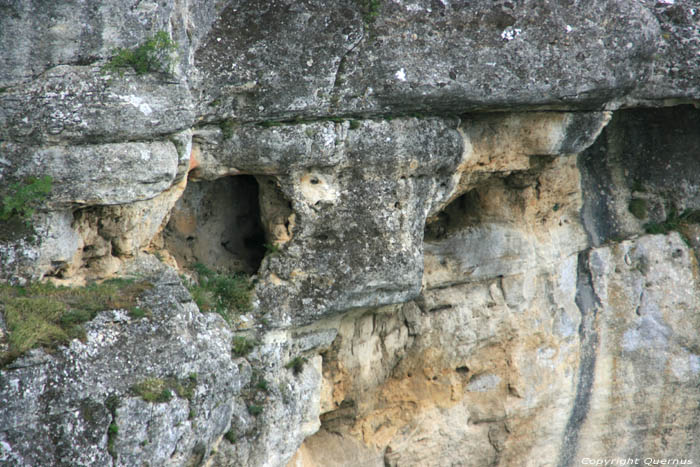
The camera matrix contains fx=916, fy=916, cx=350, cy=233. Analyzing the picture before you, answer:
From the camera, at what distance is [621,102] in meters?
9.02

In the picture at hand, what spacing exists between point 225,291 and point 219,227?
944 millimetres

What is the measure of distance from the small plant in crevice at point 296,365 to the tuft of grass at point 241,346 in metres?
0.58

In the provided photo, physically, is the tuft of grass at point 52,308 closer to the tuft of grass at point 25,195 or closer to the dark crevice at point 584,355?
the tuft of grass at point 25,195

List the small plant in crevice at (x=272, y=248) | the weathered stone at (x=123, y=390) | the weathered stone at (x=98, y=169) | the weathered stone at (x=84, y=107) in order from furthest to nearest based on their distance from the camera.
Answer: the small plant in crevice at (x=272, y=248) < the weathered stone at (x=98, y=169) < the weathered stone at (x=84, y=107) < the weathered stone at (x=123, y=390)

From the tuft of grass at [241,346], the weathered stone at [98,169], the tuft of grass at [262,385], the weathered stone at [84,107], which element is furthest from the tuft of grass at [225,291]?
the weathered stone at [84,107]

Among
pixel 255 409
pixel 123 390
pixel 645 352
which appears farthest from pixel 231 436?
pixel 645 352

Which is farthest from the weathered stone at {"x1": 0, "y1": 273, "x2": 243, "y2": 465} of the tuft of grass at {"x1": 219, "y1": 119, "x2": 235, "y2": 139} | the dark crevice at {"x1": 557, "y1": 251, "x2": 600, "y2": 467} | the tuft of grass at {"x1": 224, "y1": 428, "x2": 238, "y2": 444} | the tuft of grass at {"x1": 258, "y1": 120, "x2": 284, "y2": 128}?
the dark crevice at {"x1": 557, "y1": 251, "x2": 600, "y2": 467}

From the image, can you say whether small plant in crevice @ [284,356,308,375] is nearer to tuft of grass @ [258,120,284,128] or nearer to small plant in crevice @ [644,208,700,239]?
tuft of grass @ [258,120,284,128]

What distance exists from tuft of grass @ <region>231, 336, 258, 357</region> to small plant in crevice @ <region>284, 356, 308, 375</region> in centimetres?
58

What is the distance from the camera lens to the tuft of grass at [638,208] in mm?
10758

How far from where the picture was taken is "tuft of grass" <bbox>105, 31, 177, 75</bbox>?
6469mm

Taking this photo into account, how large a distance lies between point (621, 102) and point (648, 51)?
27.1 inches

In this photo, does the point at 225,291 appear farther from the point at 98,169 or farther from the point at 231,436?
the point at 98,169

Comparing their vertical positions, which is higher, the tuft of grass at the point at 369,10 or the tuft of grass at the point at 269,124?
the tuft of grass at the point at 369,10
